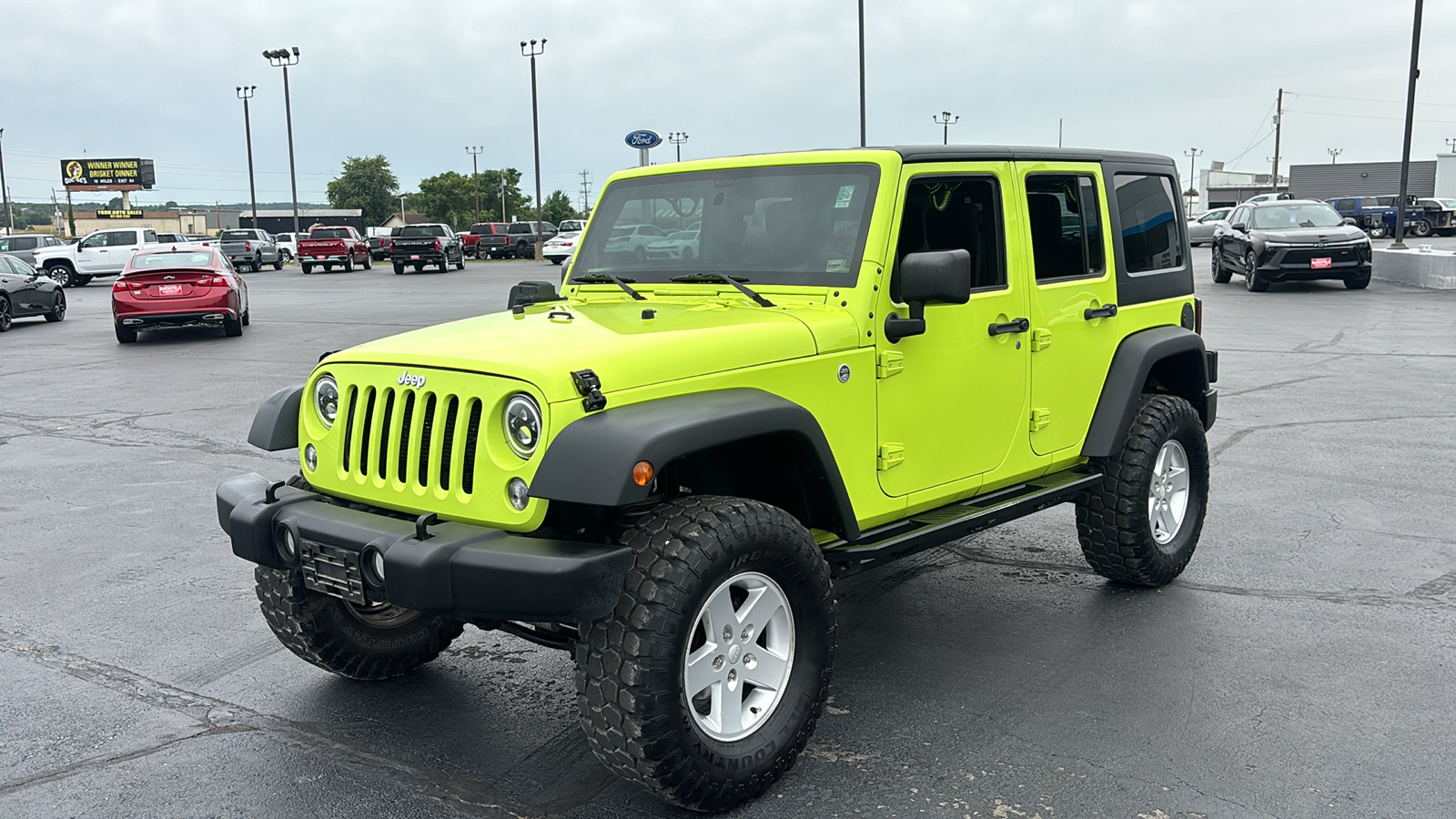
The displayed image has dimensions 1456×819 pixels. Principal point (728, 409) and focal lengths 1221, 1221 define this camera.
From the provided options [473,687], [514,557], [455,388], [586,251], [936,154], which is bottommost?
[473,687]

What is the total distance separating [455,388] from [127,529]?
14.4 ft

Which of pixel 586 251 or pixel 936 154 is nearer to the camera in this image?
pixel 936 154

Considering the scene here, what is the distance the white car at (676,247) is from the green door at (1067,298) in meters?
1.34

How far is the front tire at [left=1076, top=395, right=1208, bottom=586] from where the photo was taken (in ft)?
17.9

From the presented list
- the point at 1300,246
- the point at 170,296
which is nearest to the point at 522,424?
the point at 170,296

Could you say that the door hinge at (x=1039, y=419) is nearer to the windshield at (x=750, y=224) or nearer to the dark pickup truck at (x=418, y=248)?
the windshield at (x=750, y=224)

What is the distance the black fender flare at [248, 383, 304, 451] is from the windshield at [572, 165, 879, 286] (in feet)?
4.31

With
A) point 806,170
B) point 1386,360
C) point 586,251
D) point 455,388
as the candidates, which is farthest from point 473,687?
point 1386,360

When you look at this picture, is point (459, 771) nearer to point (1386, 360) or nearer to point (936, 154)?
point (936, 154)

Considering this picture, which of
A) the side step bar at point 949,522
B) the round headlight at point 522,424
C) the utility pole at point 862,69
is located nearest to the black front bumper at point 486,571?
the round headlight at point 522,424

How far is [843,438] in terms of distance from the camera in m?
4.11

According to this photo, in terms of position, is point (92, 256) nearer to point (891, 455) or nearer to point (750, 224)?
point (750, 224)

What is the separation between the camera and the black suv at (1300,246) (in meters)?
22.5

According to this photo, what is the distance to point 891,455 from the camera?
429 centimetres
